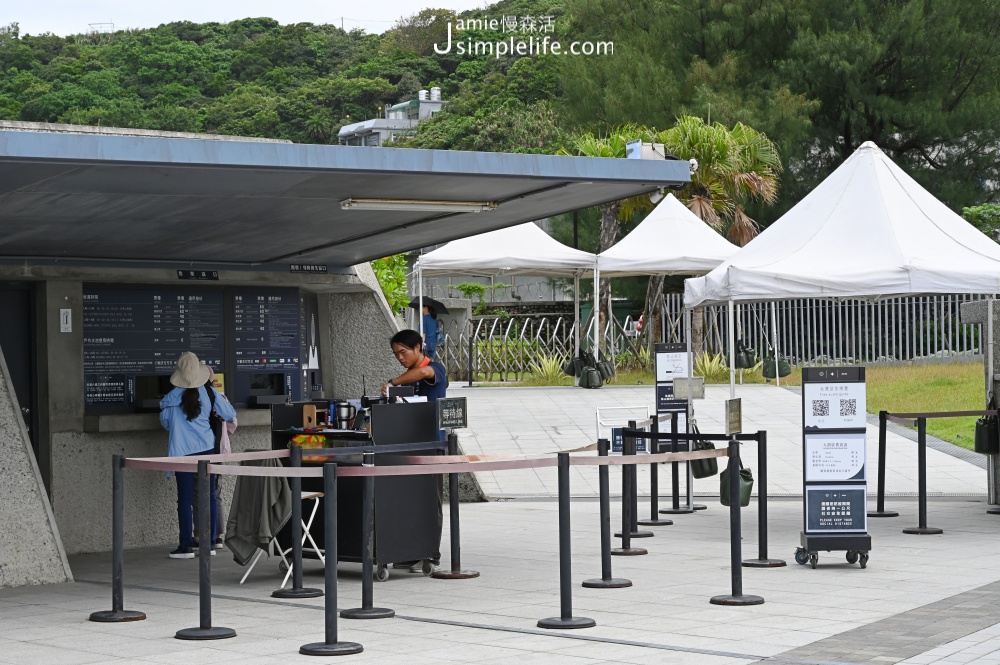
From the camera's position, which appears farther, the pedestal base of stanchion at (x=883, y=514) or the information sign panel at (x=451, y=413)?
the pedestal base of stanchion at (x=883, y=514)

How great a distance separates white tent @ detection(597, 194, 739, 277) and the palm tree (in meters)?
4.52

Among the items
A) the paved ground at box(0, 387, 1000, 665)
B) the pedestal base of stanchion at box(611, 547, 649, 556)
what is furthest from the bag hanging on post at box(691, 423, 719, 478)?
the pedestal base of stanchion at box(611, 547, 649, 556)

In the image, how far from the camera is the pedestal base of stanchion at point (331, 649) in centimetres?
688

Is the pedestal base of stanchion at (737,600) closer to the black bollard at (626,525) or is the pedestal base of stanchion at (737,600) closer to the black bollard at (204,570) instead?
the black bollard at (626,525)

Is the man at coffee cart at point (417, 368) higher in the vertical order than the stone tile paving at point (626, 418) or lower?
higher

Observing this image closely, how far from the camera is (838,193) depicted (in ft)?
41.4

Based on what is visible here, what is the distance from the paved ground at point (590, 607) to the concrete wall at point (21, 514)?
22cm

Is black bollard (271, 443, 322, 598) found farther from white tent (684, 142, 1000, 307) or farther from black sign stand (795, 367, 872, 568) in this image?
white tent (684, 142, 1000, 307)

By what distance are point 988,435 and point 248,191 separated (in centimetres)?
747

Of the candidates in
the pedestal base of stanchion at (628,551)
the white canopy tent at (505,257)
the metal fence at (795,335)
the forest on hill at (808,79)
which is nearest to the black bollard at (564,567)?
the pedestal base of stanchion at (628,551)

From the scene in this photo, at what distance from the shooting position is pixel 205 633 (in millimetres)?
7402

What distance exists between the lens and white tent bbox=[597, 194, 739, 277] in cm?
2362

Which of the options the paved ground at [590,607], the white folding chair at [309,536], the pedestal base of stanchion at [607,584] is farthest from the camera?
the white folding chair at [309,536]

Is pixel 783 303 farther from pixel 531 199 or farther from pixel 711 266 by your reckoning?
pixel 531 199
